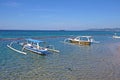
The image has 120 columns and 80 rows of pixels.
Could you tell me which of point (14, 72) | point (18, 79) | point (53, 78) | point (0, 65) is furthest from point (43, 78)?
point (0, 65)

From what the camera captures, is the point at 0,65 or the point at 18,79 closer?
the point at 18,79

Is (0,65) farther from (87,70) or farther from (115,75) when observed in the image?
(115,75)

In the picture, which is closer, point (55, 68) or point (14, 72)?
point (14, 72)

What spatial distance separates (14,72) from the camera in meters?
21.5

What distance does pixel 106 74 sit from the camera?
2141 cm

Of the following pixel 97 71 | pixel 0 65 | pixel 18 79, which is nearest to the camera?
pixel 18 79

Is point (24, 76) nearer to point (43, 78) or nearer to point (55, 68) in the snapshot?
point (43, 78)

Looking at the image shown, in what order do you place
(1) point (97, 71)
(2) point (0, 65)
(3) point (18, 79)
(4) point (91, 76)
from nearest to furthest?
(3) point (18, 79) → (4) point (91, 76) → (1) point (97, 71) → (2) point (0, 65)

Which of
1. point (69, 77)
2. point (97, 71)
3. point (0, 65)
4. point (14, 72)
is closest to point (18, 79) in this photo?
point (14, 72)

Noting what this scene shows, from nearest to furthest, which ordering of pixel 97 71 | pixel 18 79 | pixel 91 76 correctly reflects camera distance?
1. pixel 18 79
2. pixel 91 76
3. pixel 97 71

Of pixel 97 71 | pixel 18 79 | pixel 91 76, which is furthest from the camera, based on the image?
pixel 97 71

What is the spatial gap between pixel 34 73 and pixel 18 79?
2707 millimetres

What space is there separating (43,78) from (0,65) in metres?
7.41

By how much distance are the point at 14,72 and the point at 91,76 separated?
751cm
